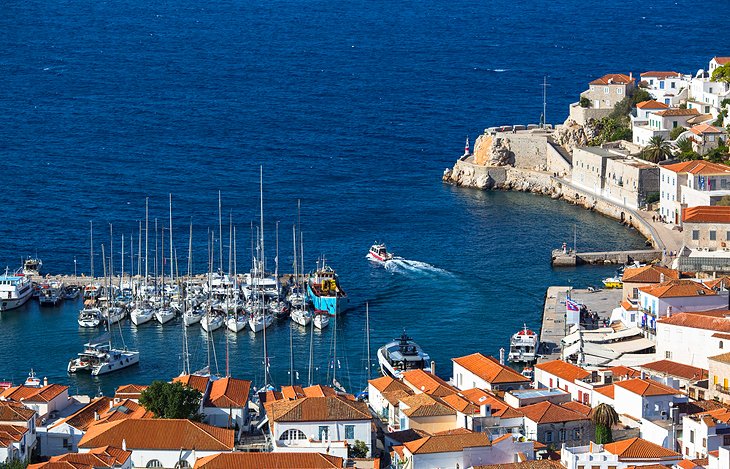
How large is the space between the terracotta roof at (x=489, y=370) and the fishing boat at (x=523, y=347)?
19.1ft

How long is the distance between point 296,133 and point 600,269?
57558 millimetres

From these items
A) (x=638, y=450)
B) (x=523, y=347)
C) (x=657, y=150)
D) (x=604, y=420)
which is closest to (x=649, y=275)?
(x=523, y=347)

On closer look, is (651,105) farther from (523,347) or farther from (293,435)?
(293,435)

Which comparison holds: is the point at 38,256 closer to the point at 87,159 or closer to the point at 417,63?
the point at 87,159

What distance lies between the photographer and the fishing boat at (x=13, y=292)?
94.1 m

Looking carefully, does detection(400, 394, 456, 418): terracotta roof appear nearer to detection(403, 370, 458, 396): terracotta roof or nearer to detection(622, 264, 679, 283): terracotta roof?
detection(403, 370, 458, 396): terracotta roof

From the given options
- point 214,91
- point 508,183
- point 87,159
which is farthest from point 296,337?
point 214,91

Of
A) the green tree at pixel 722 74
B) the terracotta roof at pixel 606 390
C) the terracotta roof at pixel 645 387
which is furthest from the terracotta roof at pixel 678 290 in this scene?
the green tree at pixel 722 74

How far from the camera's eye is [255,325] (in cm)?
8856

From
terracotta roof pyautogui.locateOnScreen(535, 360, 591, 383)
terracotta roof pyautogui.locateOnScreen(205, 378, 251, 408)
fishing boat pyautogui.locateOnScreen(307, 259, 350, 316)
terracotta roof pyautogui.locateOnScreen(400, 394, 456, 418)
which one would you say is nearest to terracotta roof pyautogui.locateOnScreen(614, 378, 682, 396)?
terracotta roof pyautogui.locateOnScreen(535, 360, 591, 383)

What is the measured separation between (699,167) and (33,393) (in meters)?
47.1

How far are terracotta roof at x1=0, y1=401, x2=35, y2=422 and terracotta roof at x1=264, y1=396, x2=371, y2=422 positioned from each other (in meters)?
8.87

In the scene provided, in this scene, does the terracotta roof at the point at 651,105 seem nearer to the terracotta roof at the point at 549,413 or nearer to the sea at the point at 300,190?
the sea at the point at 300,190

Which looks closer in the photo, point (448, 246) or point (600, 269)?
point (600, 269)
